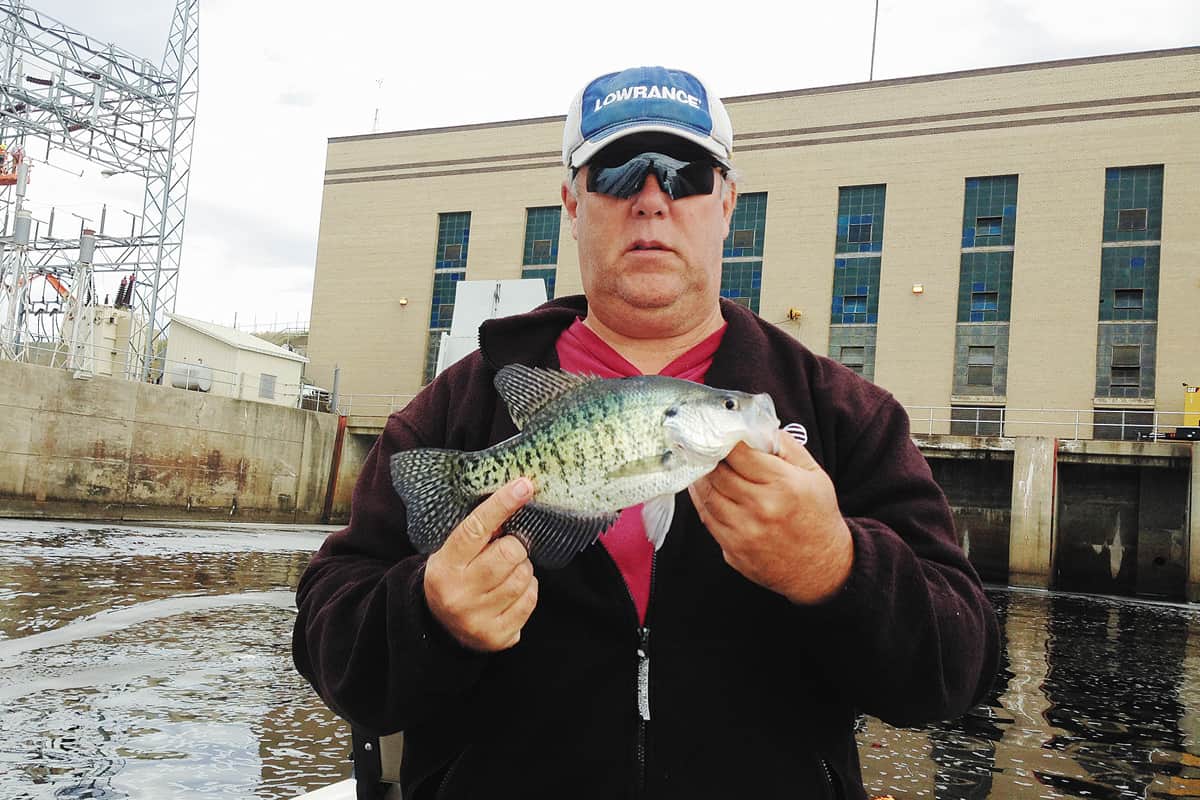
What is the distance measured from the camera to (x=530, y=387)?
82.4 inches

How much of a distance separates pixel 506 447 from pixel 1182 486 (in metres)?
25.1

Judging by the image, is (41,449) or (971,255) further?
(971,255)

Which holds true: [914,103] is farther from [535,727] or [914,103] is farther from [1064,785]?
[535,727]

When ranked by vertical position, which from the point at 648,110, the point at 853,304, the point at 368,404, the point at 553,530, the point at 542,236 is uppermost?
the point at 542,236

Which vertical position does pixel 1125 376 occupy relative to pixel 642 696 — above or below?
above

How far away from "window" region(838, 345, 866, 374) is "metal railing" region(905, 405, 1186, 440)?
2.23m

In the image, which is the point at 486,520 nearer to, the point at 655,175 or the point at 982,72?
the point at 655,175

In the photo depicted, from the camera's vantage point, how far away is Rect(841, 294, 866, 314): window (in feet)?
99.6

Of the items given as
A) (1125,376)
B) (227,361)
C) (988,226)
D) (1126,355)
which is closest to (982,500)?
(1125,376)

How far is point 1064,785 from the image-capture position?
5.77 meters

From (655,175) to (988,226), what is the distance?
2990 cm

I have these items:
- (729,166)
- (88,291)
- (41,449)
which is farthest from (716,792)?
(88,291)

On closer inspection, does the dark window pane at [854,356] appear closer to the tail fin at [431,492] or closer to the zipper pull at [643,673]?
the zipper pull at [643,673]

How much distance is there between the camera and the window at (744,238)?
3225 centimetres
